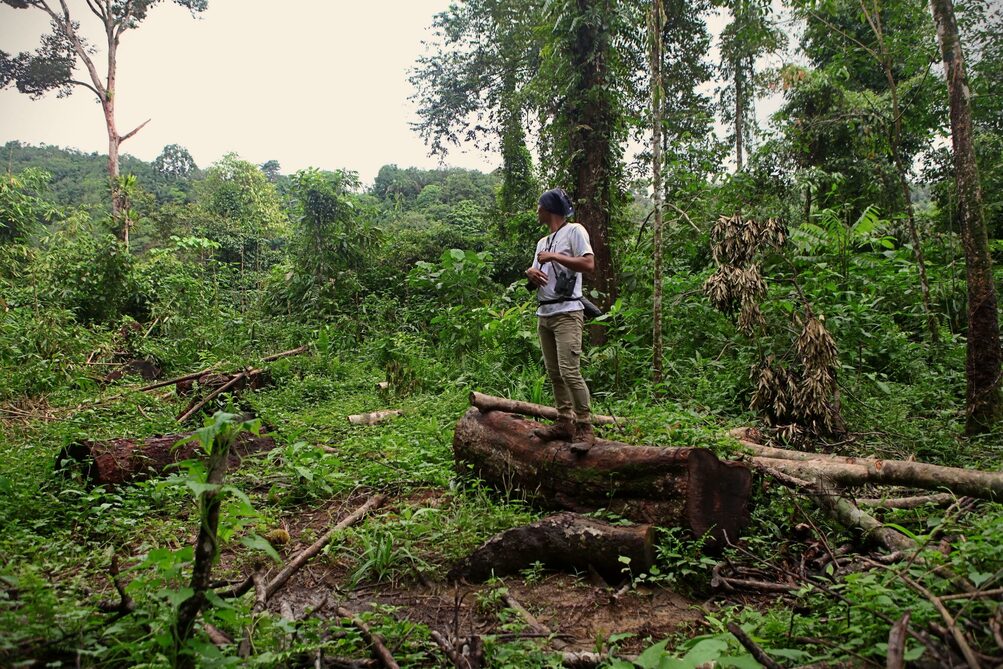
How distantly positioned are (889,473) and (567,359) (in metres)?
2.37

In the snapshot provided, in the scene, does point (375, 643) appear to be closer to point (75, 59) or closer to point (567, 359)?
point (567, 359)

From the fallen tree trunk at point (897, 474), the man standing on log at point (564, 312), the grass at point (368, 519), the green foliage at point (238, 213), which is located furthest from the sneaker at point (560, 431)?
the green foliage at point (238, 213)

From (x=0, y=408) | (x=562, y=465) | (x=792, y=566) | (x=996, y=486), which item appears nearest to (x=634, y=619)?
(x=792, y=566)

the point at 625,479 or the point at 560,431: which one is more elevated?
the point at 560,431

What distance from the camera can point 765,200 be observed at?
24.3 ft

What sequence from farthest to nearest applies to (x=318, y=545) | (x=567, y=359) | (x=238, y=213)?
1. (x=238, y=213)
2. (x=567, y=359)
3. (x=318, y=545)

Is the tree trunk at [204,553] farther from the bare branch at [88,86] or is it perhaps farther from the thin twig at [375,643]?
the bare branch at [88,86]

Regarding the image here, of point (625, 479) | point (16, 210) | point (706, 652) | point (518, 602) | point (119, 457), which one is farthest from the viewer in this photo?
point (16, 210)

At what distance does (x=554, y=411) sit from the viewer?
548 cm

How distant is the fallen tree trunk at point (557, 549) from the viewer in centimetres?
372

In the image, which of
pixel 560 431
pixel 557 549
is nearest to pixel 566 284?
pixel 560 431

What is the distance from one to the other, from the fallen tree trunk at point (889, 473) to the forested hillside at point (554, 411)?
1.0 inches

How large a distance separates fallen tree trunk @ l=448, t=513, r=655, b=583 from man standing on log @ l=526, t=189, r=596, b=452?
896 millimetres

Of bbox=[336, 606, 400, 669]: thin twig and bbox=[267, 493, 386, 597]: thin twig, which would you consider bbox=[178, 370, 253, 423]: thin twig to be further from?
bbox=[336, 606, 400, 669]: thin twig
